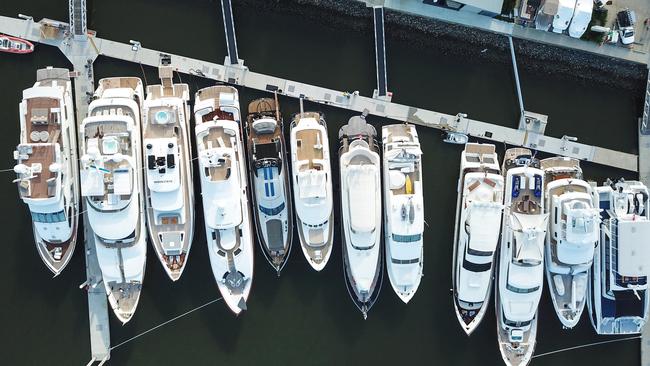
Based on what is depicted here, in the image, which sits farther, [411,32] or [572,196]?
[411,32]

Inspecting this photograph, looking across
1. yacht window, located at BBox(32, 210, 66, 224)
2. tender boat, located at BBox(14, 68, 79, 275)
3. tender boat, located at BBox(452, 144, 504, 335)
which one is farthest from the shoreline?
yacht window, located at BBox(32, 210, 66, 224)

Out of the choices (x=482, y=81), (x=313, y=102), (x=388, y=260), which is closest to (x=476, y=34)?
(x=482, y=81)

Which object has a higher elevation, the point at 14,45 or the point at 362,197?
the point at 14,45

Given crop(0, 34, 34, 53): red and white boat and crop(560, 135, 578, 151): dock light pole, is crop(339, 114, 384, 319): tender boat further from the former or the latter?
crop(0, 34, 34, 53): red and white boat

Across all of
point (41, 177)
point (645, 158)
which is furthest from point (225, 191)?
point (645, 158)

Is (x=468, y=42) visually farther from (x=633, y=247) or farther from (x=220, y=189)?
(x=220, y=189)

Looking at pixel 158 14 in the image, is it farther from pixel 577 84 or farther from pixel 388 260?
pixel 577 84

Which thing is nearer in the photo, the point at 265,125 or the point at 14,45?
the point at 265,125
